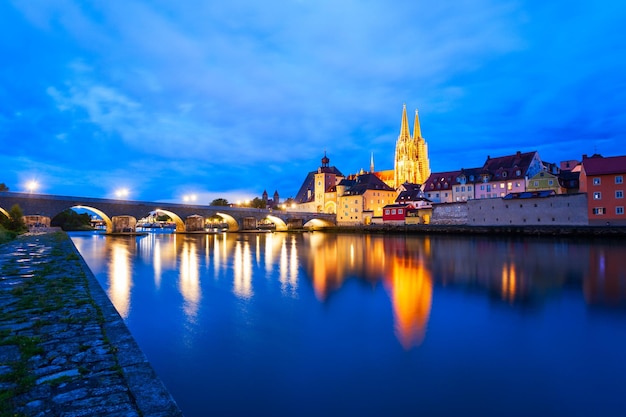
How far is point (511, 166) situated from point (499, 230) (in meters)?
17.1

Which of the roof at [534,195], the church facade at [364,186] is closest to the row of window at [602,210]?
the roof at [534,195]

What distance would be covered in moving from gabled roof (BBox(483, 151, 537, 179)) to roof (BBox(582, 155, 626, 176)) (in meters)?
14.7

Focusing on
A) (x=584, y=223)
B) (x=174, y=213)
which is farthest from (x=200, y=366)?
(x=174, y=213)

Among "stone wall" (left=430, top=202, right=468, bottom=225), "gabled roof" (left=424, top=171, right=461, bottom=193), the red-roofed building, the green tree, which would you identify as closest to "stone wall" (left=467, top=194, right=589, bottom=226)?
the red-roofed building

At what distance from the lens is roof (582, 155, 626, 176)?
39125 millimetres

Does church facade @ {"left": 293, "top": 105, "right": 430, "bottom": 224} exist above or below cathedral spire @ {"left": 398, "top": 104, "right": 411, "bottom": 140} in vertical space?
below

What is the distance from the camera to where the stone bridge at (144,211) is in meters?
43.2

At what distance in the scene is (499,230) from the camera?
1898 inches

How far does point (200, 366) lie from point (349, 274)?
1131 cm

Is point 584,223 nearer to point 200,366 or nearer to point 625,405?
point 625,405

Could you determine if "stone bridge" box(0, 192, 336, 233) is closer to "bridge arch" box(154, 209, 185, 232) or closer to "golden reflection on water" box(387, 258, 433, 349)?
"bridge arch" box(154, 209, 185, 232)

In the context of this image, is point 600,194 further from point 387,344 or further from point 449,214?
point 387,344

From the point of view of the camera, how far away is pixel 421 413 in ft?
15.3

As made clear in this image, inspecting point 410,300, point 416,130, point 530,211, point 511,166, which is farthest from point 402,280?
point 416,130
